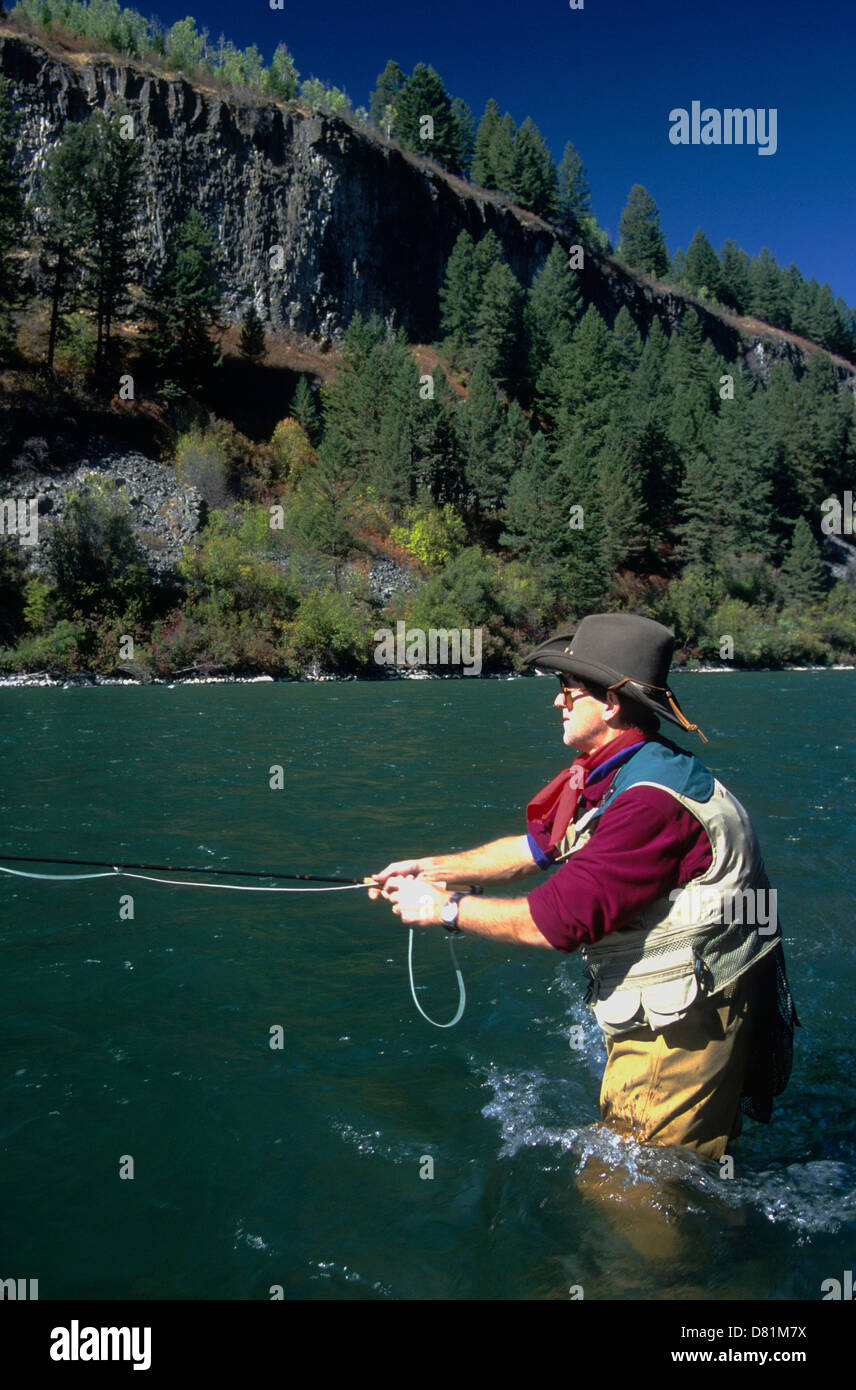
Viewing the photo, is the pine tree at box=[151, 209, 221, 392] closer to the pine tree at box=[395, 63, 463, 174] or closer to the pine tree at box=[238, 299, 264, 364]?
the pine tree at box=[238, 299, 264, 364]

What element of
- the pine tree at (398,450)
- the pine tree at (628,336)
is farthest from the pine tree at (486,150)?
the pine tree at (398,450)

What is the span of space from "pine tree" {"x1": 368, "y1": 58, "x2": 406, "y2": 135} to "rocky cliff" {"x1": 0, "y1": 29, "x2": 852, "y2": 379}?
18479mm

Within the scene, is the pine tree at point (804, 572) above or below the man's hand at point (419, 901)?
above

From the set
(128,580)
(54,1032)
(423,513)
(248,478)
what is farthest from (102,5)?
(54,1032)

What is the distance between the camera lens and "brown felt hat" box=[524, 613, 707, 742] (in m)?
3.37

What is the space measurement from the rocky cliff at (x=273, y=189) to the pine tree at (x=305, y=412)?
1461 centimetres

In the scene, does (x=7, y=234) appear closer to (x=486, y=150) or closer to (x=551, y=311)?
(x=551, y=311)

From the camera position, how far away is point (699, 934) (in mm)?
3322

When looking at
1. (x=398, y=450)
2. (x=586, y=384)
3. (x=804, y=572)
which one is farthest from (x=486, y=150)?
(x=804, y=572)

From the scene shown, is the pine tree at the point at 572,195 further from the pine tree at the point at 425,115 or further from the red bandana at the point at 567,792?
the red bandana at the point at 567,792

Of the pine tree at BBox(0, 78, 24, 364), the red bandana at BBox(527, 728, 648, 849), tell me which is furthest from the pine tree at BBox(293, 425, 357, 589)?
the red bandana at BBox(527, 728, 648, 849)

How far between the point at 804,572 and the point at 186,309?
4874 centimetres

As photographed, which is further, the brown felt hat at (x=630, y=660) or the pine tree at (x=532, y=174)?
the pine tree at (x=532, y=174)

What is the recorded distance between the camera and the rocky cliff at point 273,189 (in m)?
70.6
